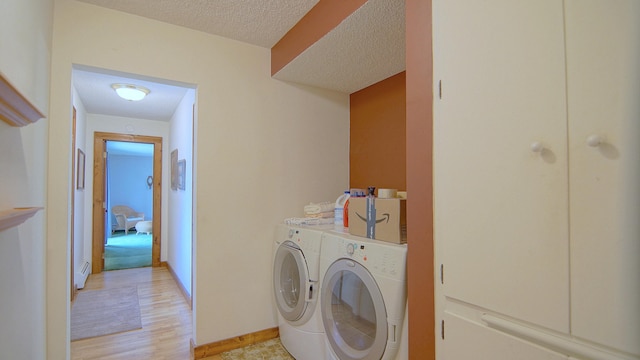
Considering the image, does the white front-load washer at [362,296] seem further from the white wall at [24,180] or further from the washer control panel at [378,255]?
the white wall at [24,180]

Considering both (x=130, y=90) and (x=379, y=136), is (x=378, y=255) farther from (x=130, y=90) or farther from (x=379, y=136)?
(x=130, y=90)

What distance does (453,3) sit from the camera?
3.54 feet

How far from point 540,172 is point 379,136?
5.89 ft

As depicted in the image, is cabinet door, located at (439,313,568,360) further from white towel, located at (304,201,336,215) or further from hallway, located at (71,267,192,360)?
hallway, located at (71,267,192,360)

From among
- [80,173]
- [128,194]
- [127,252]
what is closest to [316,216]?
[80,173]

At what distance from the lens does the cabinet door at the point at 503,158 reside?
2.67 feet

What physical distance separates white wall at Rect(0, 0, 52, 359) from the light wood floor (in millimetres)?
721

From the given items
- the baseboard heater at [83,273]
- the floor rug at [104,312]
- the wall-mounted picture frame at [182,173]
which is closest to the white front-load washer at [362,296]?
the floor rug at [104,312]

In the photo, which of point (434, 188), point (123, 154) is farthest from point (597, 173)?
point (123, 154)

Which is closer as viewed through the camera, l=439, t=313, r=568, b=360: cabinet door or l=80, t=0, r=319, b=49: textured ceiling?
l=439, t=313, r=568, b=360: cabinet door

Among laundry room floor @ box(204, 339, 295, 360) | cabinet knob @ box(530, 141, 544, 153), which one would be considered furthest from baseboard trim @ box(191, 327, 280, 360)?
cabinet knob @ box(530, 141, 544, 153)

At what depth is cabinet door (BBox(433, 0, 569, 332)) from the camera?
0.81 metres

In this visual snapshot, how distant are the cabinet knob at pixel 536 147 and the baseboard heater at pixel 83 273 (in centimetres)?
464

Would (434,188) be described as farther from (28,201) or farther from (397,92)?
(28,201)
